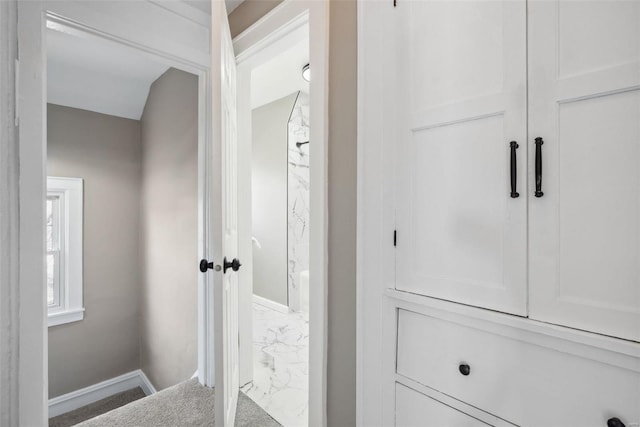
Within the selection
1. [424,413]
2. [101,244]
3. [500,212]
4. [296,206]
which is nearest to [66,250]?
[101,244]

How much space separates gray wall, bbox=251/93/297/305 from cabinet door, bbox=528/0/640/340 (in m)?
2.71

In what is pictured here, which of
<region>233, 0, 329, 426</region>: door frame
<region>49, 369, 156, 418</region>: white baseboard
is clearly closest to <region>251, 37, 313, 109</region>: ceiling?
<region>233, 0, 329, 426</region>: door frame

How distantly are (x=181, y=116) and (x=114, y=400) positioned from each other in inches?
110

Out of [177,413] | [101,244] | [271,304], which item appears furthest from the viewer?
[271,304]

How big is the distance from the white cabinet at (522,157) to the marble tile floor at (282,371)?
3.75 feet

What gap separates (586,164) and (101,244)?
11.4 ft

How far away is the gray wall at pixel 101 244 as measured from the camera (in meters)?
2.54

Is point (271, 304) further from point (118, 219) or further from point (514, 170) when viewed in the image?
point (514, 170)

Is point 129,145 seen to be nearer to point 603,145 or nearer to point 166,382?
point 166,382

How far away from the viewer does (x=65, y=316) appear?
8.36 ft

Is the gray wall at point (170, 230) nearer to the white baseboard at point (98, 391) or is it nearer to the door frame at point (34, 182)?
the white baseboard at point (98, 391)

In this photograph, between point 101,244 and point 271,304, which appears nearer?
point 101,244

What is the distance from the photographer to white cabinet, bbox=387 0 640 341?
23.7 inches

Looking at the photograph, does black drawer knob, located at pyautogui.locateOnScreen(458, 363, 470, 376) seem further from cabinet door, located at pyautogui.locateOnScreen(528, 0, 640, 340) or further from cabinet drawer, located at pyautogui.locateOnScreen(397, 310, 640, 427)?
cabinet door, located at pyautogui.locateOnScreen(528, 0, 640, 340)
